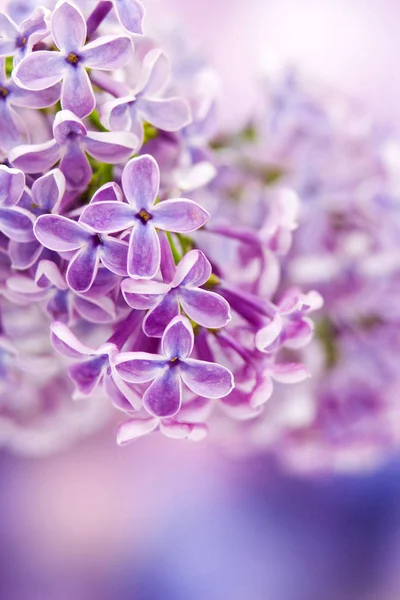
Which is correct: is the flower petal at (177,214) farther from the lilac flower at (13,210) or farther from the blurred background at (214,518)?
the blurred background at (214,518)

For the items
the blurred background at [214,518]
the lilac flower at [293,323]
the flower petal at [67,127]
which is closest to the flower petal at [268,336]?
the lilac flower at [293,323]

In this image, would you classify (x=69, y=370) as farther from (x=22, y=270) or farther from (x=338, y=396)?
(x=338, y=396)

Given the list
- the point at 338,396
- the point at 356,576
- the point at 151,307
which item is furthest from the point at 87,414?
the point at 356,576

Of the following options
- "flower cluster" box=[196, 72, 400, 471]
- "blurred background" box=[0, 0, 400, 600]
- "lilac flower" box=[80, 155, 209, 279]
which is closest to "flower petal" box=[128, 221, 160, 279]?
"lilac flower" box=[80, 155, 209, 279]

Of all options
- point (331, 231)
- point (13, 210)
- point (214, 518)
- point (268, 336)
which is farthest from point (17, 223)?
point (214, 518)

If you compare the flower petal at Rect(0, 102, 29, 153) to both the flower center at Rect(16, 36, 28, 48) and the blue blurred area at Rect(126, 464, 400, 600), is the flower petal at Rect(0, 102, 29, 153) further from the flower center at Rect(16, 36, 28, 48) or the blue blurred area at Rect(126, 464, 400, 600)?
the blue blurred area at Rect(126, 464, 400, 600)
